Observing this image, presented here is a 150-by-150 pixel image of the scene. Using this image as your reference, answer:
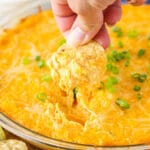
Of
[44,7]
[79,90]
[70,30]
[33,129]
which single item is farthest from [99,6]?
[44,7]

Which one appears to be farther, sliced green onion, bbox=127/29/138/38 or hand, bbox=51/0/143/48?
sliced green onion, bbox=127/29/138/38

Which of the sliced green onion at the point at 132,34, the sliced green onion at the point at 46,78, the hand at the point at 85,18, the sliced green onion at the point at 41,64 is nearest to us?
the hand at the point at 85,18

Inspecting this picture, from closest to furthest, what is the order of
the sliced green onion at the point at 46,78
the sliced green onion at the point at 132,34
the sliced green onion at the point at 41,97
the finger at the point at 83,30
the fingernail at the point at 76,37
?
the finger at the point at 83,30, the fingernail at the point at 76,37, the sliced green onion at the point at 41,97, the sliced green onion at the point at 46,78, the sliced green onion at the point at 132,34

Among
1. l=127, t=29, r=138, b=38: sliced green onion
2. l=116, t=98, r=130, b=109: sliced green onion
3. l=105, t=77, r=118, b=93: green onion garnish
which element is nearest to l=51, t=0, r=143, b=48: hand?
l=105, t=77, r=118, b=93: green onion garnish

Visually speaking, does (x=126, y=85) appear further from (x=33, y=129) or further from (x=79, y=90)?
(x=33, y=129)

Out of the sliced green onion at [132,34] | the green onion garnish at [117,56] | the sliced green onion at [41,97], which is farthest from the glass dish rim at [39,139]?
the sliced green onion at [132,34]

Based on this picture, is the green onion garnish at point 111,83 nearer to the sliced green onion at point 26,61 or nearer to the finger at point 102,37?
the finger at point 102,37

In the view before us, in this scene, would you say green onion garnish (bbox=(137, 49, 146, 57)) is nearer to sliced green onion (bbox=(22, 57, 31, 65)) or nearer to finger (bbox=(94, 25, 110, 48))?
finger (bbox=(94, 25, 110, 48))
